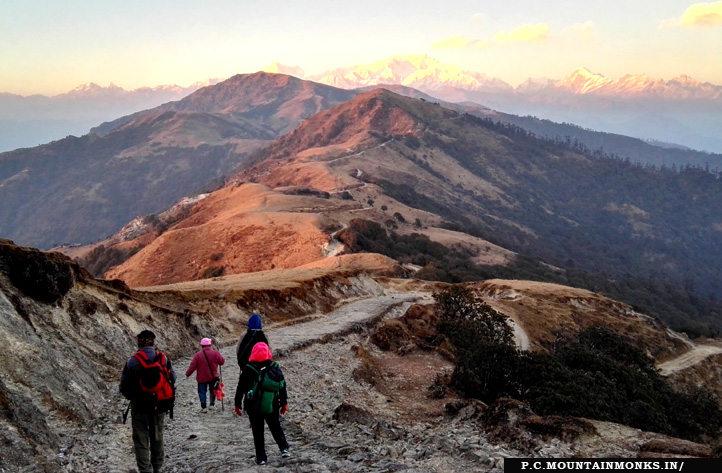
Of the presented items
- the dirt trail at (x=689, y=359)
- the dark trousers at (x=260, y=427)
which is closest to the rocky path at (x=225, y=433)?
the dark trousers at (x=260, y=427)

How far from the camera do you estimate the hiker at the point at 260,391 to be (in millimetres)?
11320

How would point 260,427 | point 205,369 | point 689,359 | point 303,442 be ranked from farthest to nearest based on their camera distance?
point 689,359
point 205,369
point 303,442
point 260,427

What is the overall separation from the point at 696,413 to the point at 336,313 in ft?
89.6

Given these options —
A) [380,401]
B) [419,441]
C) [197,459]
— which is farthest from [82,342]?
[419,441]

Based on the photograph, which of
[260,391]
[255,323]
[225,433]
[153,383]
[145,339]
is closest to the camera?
[153,383]

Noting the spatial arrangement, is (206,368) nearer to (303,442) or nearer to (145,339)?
(303,442)

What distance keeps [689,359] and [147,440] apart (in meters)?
71.3

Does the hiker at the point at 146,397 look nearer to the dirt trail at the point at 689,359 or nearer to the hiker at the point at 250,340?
the hiker at the point at 250,340

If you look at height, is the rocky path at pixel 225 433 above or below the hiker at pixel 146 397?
below

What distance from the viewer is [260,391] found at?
11.3 meters

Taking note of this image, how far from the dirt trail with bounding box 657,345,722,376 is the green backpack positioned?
5753 centimetres

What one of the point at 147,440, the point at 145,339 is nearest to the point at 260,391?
the point at 147,440

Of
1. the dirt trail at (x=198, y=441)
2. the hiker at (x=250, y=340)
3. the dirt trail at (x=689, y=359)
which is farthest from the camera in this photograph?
the dirt trail at (x=689, y=359)

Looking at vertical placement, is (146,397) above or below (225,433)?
above
